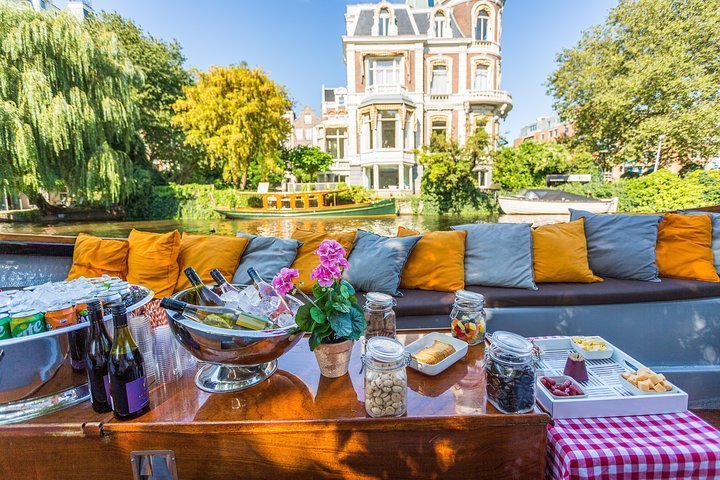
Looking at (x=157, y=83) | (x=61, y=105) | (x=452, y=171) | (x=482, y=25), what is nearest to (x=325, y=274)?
(x=61, y=105)

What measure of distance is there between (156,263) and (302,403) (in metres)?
1.82

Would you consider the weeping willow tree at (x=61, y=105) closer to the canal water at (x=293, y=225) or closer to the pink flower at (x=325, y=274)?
the canal water at (x=293, y=225)

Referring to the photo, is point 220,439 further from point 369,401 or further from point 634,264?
point 634,264

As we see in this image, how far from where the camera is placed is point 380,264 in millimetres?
2262

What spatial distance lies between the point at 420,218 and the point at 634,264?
30.3 ft

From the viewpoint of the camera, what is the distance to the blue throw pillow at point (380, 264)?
7.33ft

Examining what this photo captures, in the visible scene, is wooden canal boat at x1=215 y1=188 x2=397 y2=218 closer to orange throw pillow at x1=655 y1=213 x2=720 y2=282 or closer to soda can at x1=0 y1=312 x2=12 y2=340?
orange throw pillow at x1=655 y1=213 x2=720 y2=282

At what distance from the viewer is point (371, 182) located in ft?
49.6

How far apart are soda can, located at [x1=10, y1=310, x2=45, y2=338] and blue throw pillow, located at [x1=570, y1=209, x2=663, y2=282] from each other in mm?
2958

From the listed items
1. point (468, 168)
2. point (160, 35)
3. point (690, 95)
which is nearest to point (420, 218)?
point (468, 168)

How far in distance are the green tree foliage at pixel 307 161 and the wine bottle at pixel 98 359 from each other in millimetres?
16034

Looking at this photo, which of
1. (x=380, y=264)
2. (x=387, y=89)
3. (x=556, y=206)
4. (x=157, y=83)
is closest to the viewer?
(x=380, y=264)

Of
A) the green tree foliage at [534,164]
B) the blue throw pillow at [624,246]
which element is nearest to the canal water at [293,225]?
the green tree foliage at [534,164]

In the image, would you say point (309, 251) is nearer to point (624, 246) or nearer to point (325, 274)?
point (325, 274)
